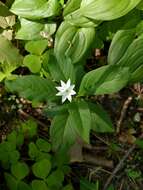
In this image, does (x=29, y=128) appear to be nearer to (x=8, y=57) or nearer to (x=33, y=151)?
(x=33, y=151)

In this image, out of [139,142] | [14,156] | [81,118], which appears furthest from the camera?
[139,142]

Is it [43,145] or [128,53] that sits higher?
[128,53]

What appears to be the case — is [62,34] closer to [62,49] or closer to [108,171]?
[62,49]

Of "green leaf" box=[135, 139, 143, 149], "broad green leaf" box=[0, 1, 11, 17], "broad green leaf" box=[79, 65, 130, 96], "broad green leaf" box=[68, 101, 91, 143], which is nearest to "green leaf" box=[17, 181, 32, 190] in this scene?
"broad green leaf" box=[68, 101, 91, 143]

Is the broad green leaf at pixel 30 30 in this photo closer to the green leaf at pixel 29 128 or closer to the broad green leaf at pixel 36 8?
the broad green leaf at pixel 36 8

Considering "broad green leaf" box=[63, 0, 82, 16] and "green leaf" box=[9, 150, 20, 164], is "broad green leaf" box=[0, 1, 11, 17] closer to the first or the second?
"broad green leaf" box=[63, 0, 82, 16]

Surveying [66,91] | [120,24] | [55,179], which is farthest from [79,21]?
[55,179]
